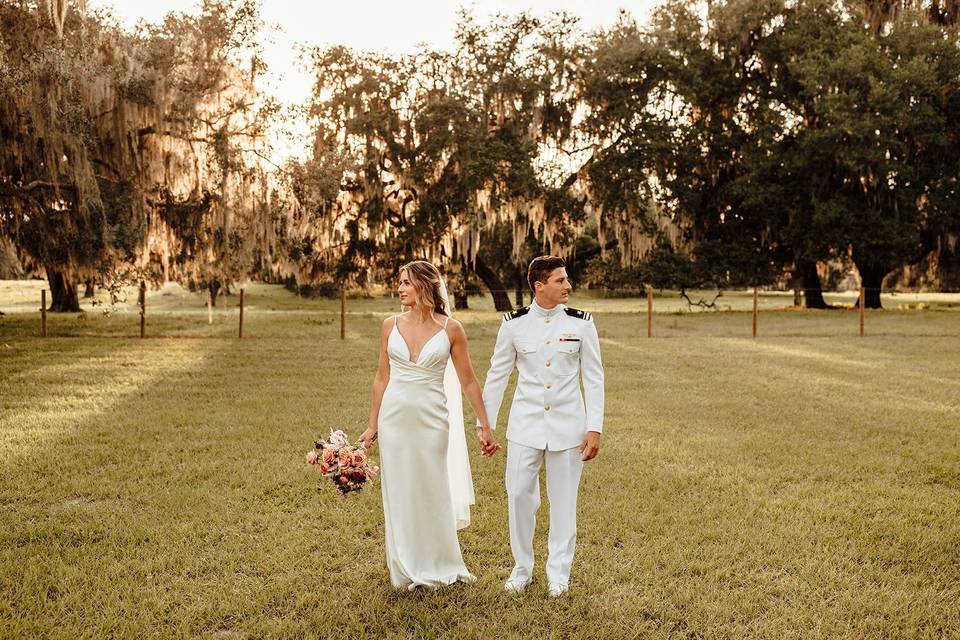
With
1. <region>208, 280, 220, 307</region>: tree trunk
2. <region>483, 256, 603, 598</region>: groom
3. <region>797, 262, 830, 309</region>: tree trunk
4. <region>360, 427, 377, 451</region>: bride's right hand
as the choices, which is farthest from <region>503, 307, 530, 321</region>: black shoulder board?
<region>797, 262, 830, 309</region>: tree trunk

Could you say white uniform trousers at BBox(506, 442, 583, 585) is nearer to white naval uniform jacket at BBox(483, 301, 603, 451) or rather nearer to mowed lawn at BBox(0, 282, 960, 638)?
white naval uniform jacket at BBox(483, 301, 603, 451)

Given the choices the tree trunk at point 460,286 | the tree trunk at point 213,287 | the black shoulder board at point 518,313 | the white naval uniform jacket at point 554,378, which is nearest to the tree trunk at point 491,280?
the tree trunk at point 460,286

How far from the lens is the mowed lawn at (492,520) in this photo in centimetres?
362

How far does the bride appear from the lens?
12.5ft

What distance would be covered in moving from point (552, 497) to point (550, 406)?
0.47 meters

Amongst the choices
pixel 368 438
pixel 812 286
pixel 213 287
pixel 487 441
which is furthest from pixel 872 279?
pixel 368 438

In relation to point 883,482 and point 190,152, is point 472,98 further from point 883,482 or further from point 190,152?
point 883,482

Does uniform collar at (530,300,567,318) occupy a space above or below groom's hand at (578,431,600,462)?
above

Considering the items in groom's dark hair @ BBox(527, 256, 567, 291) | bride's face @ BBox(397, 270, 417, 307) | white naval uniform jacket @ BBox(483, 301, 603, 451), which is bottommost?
white naval uniform jacket @ BBox(483, 301, 603, 451)

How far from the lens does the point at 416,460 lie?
3.84 metres

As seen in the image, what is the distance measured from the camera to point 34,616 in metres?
3.62

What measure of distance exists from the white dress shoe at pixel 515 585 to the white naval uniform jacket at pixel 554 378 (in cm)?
74

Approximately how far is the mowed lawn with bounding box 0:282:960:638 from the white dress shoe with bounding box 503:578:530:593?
0.06 meters

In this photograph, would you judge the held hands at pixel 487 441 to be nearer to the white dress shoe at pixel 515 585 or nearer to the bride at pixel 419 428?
the bride at pixel 419 428
